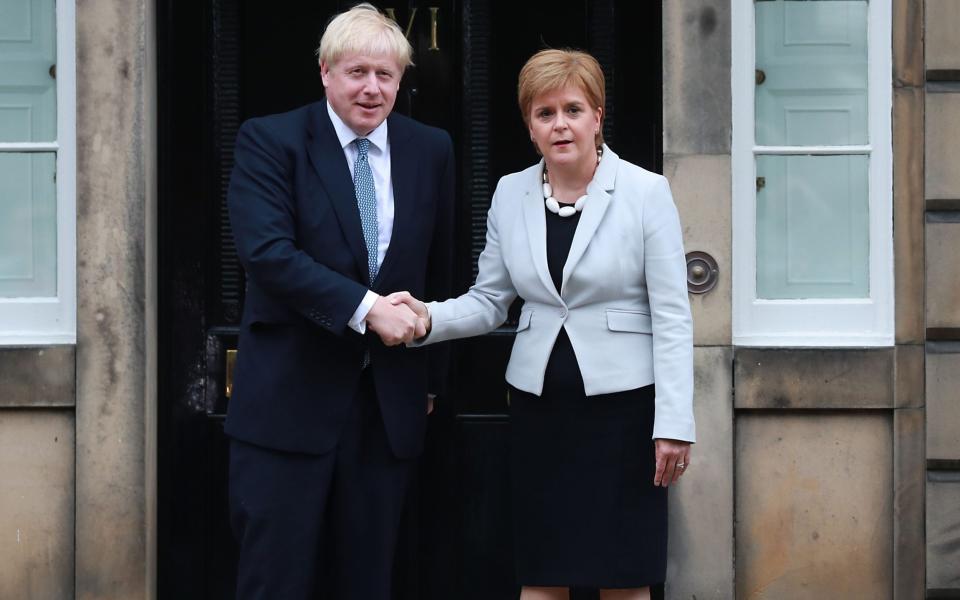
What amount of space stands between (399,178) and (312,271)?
44 centimetres

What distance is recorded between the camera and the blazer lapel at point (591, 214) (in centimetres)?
368

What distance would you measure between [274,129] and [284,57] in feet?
4.10

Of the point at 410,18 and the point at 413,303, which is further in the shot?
the point at 410,18

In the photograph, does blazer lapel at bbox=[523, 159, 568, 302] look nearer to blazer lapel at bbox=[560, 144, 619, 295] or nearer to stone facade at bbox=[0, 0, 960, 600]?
blazer lapel at bbox=[560, 144, 619, 295]

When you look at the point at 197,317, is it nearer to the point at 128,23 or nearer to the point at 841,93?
the point at 128,23

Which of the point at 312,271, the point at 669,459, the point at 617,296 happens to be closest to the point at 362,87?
the point at 312,271

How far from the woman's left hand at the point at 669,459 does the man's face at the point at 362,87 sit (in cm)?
126

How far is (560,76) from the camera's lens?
11.9ft

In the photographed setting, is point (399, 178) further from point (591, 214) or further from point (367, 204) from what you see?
point (591, 214)

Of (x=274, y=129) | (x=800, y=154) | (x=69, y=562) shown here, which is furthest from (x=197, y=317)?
(x=800, y=154)

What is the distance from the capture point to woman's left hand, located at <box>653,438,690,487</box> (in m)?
3.67

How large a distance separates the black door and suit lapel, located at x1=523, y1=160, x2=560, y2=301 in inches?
40.5

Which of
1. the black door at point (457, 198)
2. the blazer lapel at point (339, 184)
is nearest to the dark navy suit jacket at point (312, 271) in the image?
the blazer lapel at point (339, 184)

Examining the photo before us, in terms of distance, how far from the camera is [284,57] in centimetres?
488
